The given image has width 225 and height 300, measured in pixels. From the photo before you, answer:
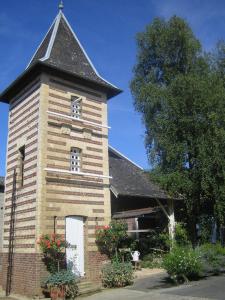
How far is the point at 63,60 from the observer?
17203 mm

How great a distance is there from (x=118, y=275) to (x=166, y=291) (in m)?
2.91

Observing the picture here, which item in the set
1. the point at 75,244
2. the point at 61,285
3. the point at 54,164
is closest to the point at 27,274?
the point at 61,285

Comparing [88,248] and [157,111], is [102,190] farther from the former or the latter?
[157,111]

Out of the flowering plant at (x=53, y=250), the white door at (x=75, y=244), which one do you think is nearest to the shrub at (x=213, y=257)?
the white door at (x=75, y=244)

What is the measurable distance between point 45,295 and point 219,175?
31.9ft

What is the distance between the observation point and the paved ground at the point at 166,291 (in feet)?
36.2

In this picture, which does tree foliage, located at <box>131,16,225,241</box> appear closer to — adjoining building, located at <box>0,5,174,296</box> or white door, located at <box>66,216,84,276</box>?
adjoining building, located at <box>0,5,174,296</box>

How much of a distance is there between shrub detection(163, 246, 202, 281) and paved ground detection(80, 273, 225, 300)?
441 mm

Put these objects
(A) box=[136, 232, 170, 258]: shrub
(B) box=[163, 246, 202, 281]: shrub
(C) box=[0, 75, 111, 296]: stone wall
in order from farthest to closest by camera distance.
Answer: (A) box=[136, 232, 170, 258]: shrub
(C) box=[0, 75, 111, 296]: stone wall
(B) box=[163, 246, 202, 281]: shrub

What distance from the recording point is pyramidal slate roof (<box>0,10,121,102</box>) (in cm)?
1636

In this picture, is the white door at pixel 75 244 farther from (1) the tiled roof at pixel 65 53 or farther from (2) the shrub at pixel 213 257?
(1) the tiled roof at pixel 65 53

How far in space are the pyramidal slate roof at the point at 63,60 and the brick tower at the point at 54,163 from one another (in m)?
0.05

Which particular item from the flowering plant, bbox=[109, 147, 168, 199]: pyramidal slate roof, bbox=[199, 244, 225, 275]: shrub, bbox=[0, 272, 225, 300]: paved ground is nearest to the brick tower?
the flowering plant

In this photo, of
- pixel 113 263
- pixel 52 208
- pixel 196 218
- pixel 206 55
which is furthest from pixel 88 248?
pixel 206 55
